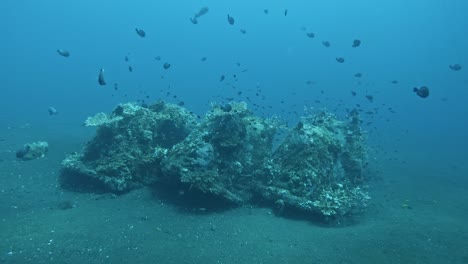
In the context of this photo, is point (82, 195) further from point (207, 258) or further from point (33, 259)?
point (207, 258)

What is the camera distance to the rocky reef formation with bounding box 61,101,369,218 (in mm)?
11234

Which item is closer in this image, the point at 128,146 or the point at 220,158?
the point at 220,158

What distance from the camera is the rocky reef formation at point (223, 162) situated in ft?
36.9

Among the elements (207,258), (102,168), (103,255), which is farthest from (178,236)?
(102,168)

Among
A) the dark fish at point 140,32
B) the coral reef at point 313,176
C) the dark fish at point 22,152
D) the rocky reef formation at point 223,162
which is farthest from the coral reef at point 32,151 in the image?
the coral reef at point 313,176

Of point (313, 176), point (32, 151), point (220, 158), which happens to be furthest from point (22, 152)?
point (313, 176)

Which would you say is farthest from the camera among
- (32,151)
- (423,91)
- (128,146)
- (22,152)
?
(32,151)

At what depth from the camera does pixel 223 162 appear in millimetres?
11922

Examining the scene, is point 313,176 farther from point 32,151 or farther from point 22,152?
point 32,151

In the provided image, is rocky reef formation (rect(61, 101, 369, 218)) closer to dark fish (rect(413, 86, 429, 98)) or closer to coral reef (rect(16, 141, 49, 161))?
coral reef (rect(16, 141, 49, 161))

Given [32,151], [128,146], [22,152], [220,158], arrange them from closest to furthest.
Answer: [220,158] < [128,146] < [22,152] < [32,151]

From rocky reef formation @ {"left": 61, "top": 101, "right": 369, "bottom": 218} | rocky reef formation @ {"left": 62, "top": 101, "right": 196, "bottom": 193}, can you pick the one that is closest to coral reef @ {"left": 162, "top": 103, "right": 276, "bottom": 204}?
rocky reef formation @ {"left": 61, "top": 101, "right": 369, "bottom": 218}

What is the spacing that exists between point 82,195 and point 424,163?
852 inches

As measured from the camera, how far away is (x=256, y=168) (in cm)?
1317
